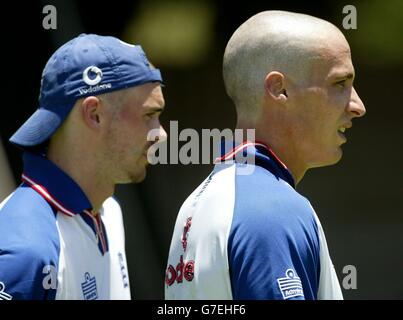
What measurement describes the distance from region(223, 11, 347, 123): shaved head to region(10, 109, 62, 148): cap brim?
617 mm

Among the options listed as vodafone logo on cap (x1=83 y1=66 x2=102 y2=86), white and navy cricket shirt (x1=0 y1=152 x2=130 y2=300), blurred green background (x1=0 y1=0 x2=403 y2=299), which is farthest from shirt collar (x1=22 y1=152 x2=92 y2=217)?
blurred green background (x1=0 y1=0 x2=403 y2=299)

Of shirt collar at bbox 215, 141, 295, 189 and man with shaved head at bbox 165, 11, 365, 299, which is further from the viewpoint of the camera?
shirt collar at bbox 215, 141, 295, 189

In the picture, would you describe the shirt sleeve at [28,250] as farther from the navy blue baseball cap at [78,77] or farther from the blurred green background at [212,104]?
the blurred green background at [212,104]

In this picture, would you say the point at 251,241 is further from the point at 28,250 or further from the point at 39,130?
the point at 39,130

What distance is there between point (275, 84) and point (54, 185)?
805 millimetres

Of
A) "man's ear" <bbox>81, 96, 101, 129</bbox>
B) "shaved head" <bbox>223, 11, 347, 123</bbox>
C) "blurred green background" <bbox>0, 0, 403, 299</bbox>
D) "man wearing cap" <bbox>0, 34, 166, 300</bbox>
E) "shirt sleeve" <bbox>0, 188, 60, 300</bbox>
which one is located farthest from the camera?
"blurred green background" <bbox>0, 0, 403, 299</bbox>

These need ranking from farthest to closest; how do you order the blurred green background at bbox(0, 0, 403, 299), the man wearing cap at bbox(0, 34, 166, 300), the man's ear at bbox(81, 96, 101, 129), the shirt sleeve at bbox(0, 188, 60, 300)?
the blurred green background at bbox(0, 0, 403, 299) < the man's ear at bbox(81, 96, 101, 129) < the man wearing cap at bbox(0, 34, 166, 300) < the shirt sleeve at bbox(0, 188, 60, 300)

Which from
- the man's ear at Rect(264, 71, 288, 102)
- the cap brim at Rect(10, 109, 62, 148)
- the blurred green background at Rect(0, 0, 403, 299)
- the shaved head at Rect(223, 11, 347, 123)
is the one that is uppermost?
the shaved head at Rect(223, 11, 347, 123)

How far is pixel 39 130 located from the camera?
136 inches

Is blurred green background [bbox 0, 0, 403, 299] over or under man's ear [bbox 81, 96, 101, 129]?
under

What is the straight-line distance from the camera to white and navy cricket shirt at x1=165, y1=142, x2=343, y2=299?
2.90 metres

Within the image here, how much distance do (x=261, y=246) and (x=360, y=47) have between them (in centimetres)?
392

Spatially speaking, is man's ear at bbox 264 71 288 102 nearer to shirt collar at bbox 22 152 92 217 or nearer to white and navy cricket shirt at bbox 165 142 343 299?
white and navy cricket shirt at bbox 165 142 343 299

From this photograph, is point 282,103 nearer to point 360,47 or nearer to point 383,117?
point 360,47
